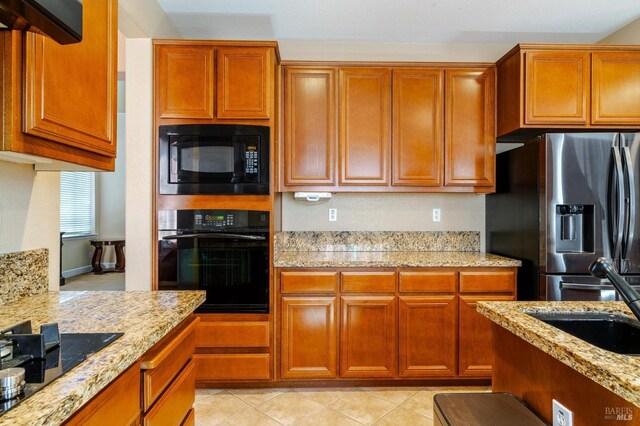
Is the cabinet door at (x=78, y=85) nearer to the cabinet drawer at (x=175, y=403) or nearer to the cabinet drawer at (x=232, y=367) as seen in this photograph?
the cabinet drawer at (x=175, y=403)

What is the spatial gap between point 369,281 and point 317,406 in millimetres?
882

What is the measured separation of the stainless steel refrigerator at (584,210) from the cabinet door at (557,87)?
0.86 feet

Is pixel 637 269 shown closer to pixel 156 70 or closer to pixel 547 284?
pixel 547 284

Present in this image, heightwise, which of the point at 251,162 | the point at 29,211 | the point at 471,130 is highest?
the point at 471,130

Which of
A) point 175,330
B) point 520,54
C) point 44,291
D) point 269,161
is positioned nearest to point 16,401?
point 175,330

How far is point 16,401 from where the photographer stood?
2.18 ft

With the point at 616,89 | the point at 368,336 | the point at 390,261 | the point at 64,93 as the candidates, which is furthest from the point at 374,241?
the point at 64,93

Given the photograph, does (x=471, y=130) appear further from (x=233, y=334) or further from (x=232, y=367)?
(x=232, y=367)

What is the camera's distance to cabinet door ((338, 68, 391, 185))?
2744 mm

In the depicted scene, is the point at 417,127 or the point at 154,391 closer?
the point at 154,391

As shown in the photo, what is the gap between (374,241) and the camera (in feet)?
10.2

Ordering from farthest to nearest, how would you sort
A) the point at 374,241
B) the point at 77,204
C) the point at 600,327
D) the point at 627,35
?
the point at 77,204, the point at 374,241, the point at 627,35, the point at 600,327

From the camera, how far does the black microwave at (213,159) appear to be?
2.44 metres

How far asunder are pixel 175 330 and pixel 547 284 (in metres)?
2.29
